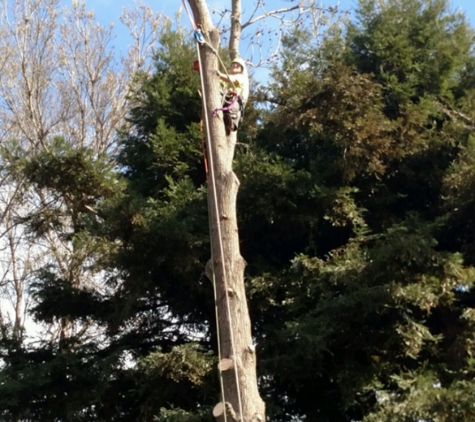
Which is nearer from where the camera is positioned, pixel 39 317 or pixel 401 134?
pixel 401 134

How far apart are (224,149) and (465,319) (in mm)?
4254

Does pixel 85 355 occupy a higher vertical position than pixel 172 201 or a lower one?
lower

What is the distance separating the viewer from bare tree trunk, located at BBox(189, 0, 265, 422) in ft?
15.5

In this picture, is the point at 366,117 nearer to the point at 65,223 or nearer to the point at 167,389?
the point at 167,389

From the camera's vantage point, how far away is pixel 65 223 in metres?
11.8

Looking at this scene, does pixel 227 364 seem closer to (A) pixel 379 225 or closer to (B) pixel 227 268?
(B) pixel 227 268

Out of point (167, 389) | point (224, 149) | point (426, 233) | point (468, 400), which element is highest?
point (426, 233)

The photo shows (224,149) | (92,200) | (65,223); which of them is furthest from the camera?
(65,223)

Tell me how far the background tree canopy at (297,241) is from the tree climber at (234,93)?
8.62 feet

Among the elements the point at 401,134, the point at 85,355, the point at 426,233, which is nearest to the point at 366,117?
the point at 401,134

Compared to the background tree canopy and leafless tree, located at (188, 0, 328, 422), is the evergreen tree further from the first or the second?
leafless tree, located at (188, 0, 328, 422)

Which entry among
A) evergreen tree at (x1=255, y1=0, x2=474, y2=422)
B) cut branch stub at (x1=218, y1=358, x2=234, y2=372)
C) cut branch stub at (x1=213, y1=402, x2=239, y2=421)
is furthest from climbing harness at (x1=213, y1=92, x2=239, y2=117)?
evergreen tree at (x1=255, y1=0, x2=474, y2=422)

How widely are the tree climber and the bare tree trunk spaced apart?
0.80 feet

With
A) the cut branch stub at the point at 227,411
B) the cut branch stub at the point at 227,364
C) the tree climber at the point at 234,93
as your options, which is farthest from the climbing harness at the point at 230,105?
the cut branch stub at the point at 227,411
